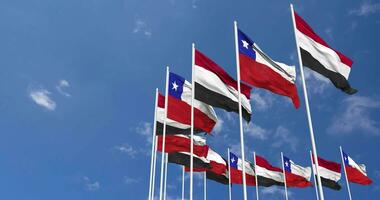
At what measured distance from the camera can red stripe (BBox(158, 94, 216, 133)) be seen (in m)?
19.4

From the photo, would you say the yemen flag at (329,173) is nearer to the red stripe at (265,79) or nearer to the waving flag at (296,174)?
the waving flag at (296,174)

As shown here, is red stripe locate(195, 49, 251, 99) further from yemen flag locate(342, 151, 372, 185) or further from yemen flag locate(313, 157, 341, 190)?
yemen flag locate(342, 151, 372, 185)

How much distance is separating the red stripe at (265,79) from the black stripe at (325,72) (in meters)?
1.10

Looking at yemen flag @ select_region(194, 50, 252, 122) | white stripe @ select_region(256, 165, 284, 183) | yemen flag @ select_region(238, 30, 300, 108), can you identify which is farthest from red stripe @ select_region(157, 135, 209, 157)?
white stripe @ select_region(256, 165, 284, 183)

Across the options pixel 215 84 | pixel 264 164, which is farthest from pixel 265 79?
pixel 264 164

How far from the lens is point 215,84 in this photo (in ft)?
55.8

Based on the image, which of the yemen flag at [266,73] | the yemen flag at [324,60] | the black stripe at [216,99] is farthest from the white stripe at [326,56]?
the black stripe at [216,99]

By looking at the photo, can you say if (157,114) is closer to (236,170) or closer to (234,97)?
(234,97)

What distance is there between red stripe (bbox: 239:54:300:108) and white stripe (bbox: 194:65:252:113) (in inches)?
68.9

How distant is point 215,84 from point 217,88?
203 millimetres

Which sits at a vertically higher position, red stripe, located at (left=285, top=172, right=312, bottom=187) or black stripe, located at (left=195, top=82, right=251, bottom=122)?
red stripe, located at (left=285, top=172, right=312, bottom=187)

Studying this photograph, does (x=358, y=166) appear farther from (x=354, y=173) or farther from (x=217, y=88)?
(x=217, y=88)

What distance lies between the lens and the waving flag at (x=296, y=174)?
34.4 metres

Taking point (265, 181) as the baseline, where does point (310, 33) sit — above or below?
below
